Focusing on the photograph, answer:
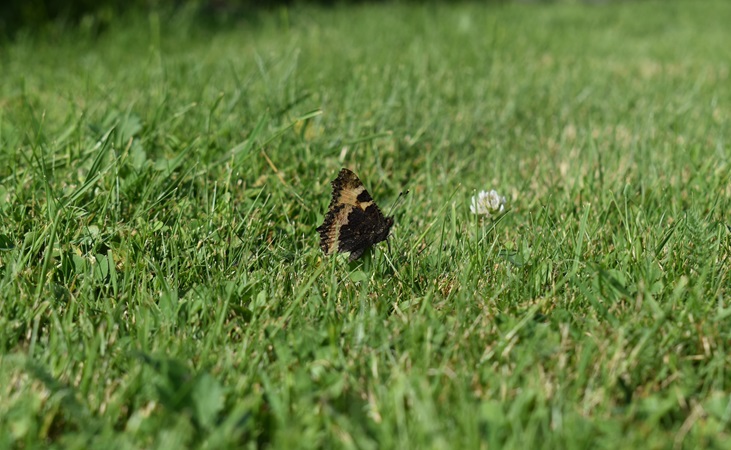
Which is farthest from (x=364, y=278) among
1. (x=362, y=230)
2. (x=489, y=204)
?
(x=489, y=204)

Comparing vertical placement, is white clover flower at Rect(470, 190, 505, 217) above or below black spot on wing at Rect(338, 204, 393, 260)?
below

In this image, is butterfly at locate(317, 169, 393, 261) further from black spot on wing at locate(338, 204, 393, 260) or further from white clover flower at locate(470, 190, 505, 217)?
white clover flower at locate(470, 190, 505, 217)

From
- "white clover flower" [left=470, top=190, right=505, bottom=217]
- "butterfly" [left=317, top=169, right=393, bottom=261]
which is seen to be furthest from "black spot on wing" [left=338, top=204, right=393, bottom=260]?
"white clover flower" [left=470, top=190, right=505, bottom=217]

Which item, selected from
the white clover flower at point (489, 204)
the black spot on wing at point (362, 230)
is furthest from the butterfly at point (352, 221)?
the white clover flower at point (489, 204)

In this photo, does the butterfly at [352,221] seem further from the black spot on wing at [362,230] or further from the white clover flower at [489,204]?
the white clover flower at [489,204]

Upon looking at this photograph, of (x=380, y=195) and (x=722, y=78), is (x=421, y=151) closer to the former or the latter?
(x=380, y=195)

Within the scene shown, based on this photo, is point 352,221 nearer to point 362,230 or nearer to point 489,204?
point 362,230

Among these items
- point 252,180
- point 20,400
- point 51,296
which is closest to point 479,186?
point 252,180

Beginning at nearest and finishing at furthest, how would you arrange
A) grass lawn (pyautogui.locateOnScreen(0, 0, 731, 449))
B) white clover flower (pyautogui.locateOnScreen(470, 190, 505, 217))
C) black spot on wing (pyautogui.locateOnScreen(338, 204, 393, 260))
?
grass lawn (pyautogui.locateOnScreen(0, 0, 731, 449)) → black spot on wing (pyautogui.locateOnScreen(338, 204, 393, 260)) → white clover flower (pyautogui.locateOnScreen(470, 190, 505, 217))
